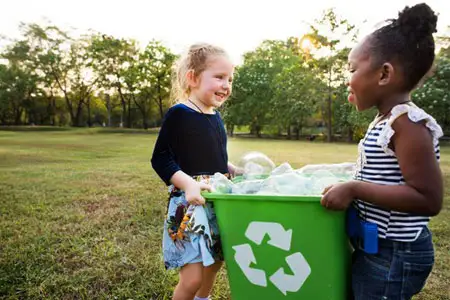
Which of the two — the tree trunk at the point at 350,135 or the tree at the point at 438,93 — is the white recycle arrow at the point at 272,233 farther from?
the tree trunk at the point at 350,135

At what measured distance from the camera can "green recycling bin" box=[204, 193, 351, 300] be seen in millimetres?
1295

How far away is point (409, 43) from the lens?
1.24m

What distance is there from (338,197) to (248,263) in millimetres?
404

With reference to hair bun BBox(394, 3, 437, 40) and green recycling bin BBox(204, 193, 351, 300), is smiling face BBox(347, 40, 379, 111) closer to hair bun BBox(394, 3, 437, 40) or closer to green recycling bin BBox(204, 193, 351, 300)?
hair bun BBox(394, 3, 437, 40)

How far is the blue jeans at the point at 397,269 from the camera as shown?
4.20 feet

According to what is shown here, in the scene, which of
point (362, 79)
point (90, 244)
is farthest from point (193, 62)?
point (90, 244)

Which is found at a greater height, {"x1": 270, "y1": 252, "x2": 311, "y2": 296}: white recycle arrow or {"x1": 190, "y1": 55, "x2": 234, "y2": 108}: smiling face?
{"x1": 190, "y1": 55, "x2": 234, "y2": 108}: smiling face

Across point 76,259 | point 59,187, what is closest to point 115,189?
point 59,187

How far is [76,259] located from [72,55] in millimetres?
35095

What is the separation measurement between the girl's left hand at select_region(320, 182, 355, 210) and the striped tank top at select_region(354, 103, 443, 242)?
12cm

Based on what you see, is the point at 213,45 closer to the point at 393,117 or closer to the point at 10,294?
the point at 393,117

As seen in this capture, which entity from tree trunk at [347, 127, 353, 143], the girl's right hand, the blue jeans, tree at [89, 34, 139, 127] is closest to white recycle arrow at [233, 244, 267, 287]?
the girl's right hand

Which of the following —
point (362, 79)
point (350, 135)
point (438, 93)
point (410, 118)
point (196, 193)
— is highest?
point (438, 93)

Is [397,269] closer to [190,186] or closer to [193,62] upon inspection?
[190,186]
